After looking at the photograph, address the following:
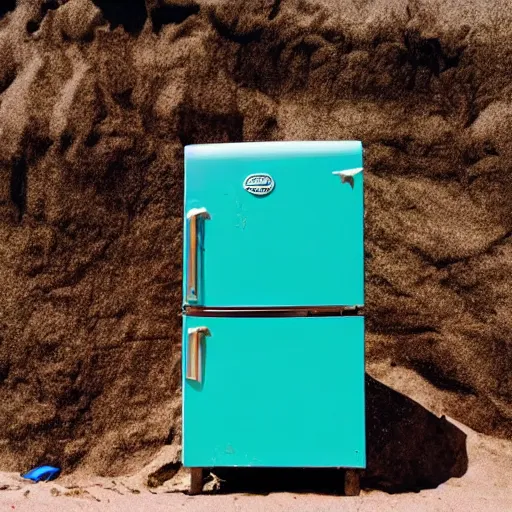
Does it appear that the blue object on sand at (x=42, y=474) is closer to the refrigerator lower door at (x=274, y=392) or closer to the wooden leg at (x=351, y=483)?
the refrigerator lower door at (x=274, y=392)

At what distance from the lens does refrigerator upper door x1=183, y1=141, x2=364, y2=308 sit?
3.09 meters

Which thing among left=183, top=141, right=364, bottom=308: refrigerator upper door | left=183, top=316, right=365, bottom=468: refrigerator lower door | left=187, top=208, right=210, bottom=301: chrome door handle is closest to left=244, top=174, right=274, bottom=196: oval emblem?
left=183, top=141, right=364, bottom=308: refrigerator upper door

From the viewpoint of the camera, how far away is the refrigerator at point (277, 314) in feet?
10.1

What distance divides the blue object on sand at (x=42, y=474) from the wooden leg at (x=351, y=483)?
1345mm

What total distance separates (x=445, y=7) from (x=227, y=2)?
1109 mm

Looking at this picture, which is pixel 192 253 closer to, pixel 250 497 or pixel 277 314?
pixel 277 314

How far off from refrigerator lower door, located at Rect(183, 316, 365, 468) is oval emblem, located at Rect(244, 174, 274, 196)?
51 cm

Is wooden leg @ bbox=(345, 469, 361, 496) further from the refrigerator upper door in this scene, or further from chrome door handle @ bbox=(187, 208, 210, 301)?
chrome door handle @ bbox=(187, 208, 210, 301)

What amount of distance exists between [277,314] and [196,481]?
0.78 metres

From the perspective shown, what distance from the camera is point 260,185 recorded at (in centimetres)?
312

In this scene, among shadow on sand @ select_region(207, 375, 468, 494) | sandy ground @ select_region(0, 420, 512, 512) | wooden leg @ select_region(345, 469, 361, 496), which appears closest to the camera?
sandy ground @ select_region(0, 420, 512, 512)

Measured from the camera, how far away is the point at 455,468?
11.6 ft

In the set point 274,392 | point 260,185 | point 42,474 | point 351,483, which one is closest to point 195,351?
point 274,392

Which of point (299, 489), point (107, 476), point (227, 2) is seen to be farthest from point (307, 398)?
point (227, 2)
